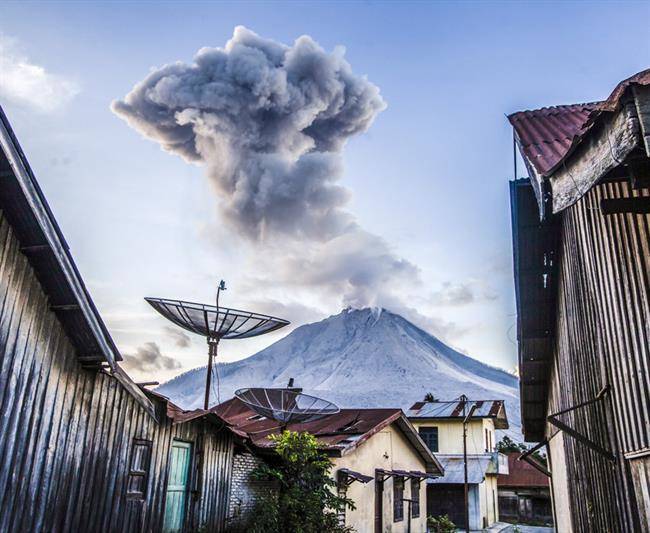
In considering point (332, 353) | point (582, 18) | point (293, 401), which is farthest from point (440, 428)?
point (332, 353)

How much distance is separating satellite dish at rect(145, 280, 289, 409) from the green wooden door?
1.80 meters

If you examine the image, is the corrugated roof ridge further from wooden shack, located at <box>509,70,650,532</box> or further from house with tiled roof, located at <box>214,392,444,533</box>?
house with tiled roof, located at <box>214,392,444,533</box>

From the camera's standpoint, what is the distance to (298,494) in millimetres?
13125

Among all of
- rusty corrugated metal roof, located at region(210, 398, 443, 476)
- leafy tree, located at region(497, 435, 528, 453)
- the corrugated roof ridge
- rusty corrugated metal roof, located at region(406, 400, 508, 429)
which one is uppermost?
the corrugated roof ridge

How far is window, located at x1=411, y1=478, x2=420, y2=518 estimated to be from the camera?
69.1 feet

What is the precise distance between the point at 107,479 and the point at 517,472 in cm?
3659

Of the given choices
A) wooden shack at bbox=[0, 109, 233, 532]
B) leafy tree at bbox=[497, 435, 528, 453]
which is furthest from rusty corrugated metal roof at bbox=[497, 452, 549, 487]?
wooden shack at bbox=[0, 109, 233, 532]

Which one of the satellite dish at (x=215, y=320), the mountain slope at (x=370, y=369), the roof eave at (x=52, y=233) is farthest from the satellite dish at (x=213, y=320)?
the mountain slope at (x=370, y=369)

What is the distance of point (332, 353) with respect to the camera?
17262cm

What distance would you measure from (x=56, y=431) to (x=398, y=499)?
572 inches

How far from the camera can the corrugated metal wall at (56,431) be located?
23.4 feet

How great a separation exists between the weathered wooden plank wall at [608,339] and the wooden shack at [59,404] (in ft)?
21.9

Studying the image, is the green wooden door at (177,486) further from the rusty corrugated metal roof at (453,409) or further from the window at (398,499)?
the rusty corrugated metal roof at (453,409)

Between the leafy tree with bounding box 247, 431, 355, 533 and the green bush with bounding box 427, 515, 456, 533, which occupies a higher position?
the leafy tree with bounding box 247, 431, 355, 533
